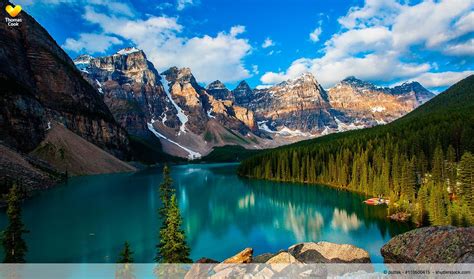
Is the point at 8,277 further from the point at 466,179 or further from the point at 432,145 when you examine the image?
the point at 432,145

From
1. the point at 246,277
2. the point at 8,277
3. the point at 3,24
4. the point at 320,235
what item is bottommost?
the point at 320,235

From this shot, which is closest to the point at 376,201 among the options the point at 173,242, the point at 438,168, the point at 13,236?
the point at 438,168

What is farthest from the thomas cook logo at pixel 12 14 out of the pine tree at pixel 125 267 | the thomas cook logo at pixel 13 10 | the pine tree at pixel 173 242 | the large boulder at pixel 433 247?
the large boulder at pixel 433 247

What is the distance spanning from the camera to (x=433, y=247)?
14062 mm

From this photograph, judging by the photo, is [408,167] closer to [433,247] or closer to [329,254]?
[329,254]

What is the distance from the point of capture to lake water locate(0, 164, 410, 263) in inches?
1757

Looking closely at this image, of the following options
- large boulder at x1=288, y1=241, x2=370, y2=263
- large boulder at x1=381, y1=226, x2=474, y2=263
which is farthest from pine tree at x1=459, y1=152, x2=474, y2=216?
large boulder at x1=381, y1=226, x2=474, y2=263

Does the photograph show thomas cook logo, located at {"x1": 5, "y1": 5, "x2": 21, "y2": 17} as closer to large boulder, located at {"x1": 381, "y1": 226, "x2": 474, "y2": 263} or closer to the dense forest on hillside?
the dense forest on hillside

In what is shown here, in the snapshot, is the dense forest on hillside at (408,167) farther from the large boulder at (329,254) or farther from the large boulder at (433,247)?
the large boulder at (433,247)

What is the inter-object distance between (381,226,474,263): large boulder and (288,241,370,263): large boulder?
5833mm

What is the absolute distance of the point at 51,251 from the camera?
42.5m

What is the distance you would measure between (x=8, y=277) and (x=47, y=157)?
5852 inches

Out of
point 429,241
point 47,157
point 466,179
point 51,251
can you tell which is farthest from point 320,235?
point 47,157

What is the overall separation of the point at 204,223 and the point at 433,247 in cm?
5217
